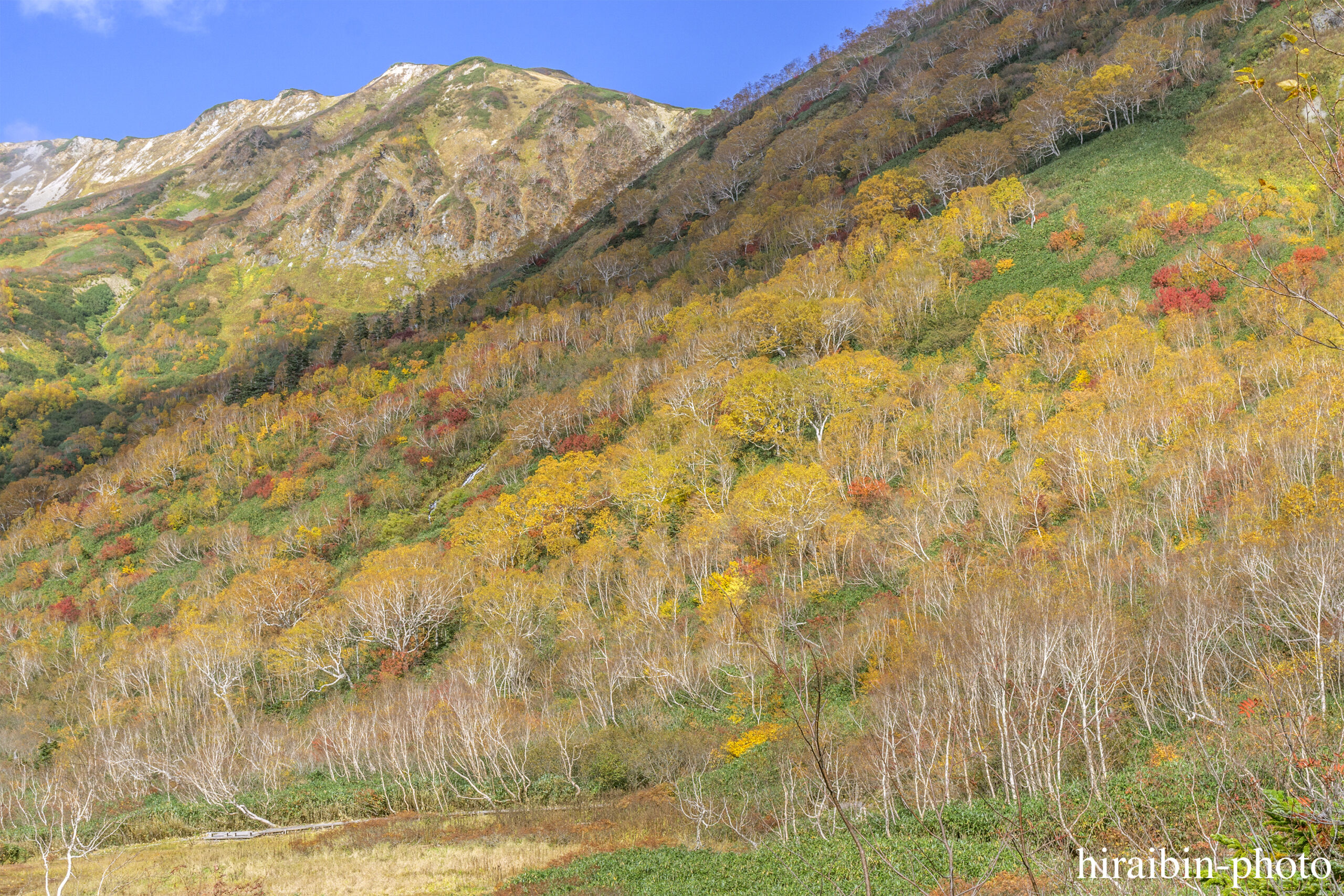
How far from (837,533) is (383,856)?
1049 inches

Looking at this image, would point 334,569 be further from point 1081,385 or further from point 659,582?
point 1081,385

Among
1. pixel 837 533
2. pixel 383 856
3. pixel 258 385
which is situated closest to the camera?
pixel 383 856

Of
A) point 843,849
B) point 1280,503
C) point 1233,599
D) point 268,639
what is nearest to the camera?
point 843,849

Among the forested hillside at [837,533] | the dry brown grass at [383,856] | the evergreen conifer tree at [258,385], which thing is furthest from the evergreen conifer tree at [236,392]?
the dry brown grass at [383,856]

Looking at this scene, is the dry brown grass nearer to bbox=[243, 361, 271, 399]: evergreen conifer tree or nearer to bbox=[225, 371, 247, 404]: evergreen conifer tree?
bbox=[243, 361, 271, 399]: evergreen conifer tree

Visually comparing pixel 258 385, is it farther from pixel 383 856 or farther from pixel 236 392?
pixel 383 856

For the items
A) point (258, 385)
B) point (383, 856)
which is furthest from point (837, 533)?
point (258, 385)

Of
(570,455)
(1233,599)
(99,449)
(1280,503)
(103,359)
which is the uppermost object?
(103,359)

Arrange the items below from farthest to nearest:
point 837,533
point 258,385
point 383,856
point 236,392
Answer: point 258,385, point 236,392, point 837,533, point 383,856

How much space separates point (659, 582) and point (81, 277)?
702 ft

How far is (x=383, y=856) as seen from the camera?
23109 mm

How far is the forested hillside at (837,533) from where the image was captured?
1933 cm

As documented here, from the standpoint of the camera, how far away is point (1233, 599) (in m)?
22.7

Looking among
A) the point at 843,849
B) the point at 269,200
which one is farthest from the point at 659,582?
the point at 269,200
